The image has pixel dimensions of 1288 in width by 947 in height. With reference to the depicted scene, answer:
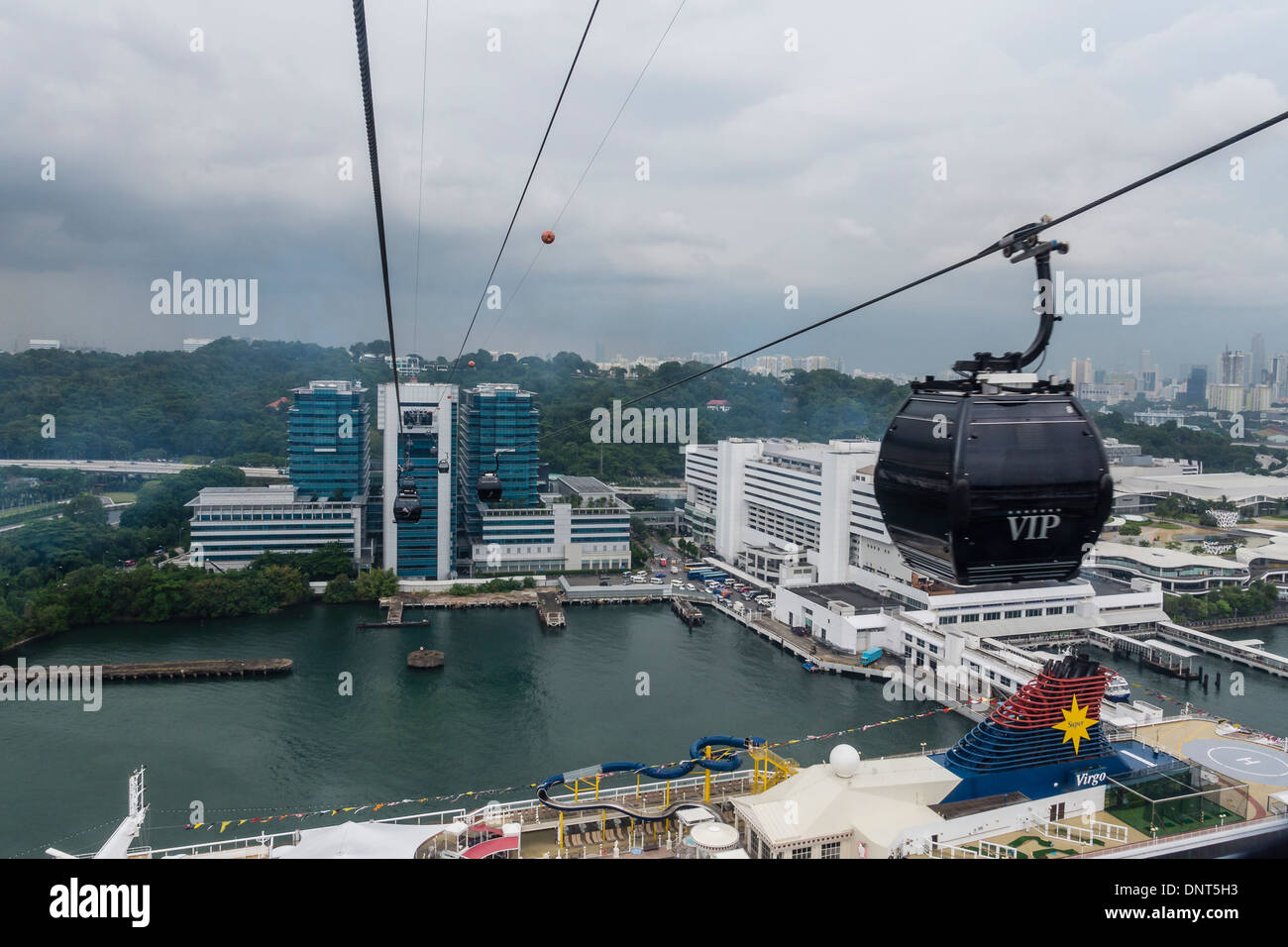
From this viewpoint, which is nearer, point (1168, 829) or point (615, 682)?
point (1168, 829)

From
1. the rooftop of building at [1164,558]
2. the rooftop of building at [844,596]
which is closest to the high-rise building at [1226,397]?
the rooftop of building at [1164,558]

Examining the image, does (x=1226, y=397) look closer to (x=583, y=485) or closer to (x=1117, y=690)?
(x=583, y=485)

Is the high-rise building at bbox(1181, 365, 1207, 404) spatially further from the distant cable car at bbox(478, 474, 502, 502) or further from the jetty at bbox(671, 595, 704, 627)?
the distant cable car at bbox(478, 474, 502, 502)

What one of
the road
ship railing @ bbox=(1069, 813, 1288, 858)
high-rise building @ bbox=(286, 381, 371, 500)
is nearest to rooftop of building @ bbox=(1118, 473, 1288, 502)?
ship railing @ bbox=(1069, 813, 1288, 858)

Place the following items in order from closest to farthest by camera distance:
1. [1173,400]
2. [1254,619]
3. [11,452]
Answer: [1254,619] < [11,452] < [1173,400]

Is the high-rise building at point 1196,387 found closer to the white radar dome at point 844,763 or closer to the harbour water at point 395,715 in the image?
the harbour water at point 395,715

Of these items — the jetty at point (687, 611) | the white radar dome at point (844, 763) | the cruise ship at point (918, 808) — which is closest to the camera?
the cruise ship at point (918, 808)

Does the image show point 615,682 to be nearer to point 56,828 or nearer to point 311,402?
point 56,828

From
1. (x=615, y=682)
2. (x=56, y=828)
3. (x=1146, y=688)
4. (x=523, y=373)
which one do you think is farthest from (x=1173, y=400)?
(x=56, y=828)
